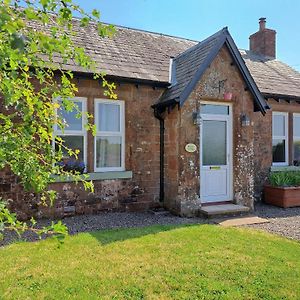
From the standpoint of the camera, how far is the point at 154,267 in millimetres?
4496

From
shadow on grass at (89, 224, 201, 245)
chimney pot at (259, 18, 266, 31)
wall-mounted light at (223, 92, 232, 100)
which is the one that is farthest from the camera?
chimney pot at (259, 18, 266, 31)

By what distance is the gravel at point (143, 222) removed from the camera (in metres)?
6.73

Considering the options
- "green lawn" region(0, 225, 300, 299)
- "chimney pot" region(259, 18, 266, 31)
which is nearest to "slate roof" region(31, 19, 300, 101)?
"chimney pot" region(259, 18, 266, 31)

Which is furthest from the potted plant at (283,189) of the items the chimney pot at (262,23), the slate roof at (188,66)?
the chimney pot at (262,23)

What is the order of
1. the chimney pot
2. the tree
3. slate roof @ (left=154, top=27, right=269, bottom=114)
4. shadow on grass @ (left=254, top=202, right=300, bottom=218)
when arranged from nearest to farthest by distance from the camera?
the tree < slate roof @ (left=154, top=27, right=269, bottom=114) < shadow on grass @ (left=254, top=202, right=300, bottom=218) < the chimney pot

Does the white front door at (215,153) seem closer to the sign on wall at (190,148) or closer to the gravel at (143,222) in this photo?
the sign on wall at (190,148)

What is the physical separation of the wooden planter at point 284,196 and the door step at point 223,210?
6.36ft

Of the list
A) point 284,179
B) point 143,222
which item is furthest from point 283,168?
point 143,222

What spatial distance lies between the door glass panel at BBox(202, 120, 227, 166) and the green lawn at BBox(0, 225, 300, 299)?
10.3 ft

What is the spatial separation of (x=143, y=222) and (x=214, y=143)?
337cm

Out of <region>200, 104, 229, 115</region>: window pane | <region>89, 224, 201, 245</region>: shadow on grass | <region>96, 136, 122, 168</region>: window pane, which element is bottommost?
<region>89, 224, 201, 245</region>: shadow on grass

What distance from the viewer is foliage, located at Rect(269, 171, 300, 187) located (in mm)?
10281

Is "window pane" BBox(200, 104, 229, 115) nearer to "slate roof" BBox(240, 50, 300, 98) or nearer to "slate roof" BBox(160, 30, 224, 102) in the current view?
"slate roof" BBox(160, 30, 224, 102)

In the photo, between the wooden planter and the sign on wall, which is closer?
the sign on wall
